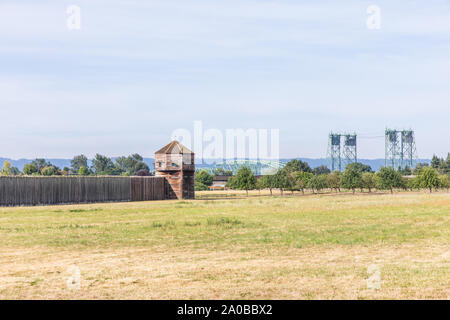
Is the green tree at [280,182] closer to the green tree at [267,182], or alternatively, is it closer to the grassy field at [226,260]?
the green tree at [267,182]

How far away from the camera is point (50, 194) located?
2381 inches

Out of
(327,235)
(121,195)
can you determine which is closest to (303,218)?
(327,235)

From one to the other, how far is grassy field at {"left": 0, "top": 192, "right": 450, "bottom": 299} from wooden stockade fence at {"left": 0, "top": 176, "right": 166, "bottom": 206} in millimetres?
27260

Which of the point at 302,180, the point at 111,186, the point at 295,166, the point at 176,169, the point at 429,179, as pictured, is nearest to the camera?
the point at 111,186

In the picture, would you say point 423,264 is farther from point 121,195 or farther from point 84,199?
point 121,195

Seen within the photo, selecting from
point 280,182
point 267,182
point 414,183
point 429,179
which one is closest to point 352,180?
point 414,183

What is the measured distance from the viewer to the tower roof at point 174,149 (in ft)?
263

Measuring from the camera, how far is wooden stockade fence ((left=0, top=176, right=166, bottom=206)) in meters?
56.2

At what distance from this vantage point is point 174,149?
80.8 m

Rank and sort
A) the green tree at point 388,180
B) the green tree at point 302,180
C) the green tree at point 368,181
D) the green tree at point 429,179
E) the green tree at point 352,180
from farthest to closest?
the green tree at point 302,180 → the green tree at point 368,181 → the green tree at point 352,180 → the green tree at point 388,180 → the green tree at point 429,179

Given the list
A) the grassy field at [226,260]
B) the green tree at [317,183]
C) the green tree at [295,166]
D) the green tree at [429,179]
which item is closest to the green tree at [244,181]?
the green tree at [317,183]

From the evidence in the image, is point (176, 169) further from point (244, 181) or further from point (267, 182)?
point (267, 182)

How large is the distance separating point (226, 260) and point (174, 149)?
6368cm

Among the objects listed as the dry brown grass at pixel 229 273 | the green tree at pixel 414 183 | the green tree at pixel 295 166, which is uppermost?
the green tree at pixel 295 166
